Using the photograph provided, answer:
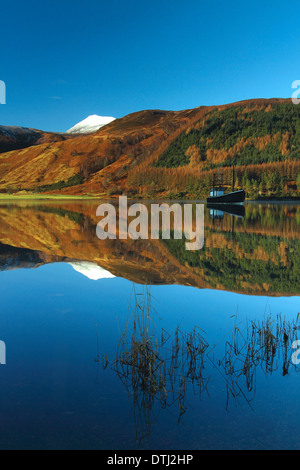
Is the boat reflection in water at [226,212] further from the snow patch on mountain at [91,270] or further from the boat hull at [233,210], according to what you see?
the snow patch on mountain at [91,270]

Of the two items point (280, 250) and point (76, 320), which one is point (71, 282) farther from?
point (280, 250)

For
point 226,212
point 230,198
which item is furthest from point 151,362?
point 230,198

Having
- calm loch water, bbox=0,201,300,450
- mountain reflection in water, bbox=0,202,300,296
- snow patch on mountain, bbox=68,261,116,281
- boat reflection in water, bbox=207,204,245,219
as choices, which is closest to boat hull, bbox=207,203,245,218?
boat reflection in water, bbox=207,204,245,219

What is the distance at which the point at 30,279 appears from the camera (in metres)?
12.2

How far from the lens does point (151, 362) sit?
5145 millimetres

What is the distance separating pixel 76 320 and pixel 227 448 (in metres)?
4.77

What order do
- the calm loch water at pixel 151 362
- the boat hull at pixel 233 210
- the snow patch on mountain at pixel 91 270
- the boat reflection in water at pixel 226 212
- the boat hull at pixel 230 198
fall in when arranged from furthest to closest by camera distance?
the boat hull at pixel 230 198
the boat hull at pixel 233 210
the boat reflection in water at pixel 226 212
the snow patch on mountain at pixel 91 270
the calm loch water at pixel 151 362

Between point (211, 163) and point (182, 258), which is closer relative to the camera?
point (182, 258)

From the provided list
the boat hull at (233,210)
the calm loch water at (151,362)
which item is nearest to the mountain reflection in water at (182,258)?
the calm loch water at (151,362)

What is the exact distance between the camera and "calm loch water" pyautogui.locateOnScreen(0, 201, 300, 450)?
4047mm

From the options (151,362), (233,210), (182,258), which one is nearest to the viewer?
(151,362)

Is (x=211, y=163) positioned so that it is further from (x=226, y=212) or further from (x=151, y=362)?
(x=151, y=362)

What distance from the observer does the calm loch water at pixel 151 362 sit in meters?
4.05

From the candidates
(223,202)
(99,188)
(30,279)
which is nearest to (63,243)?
(30,279)
